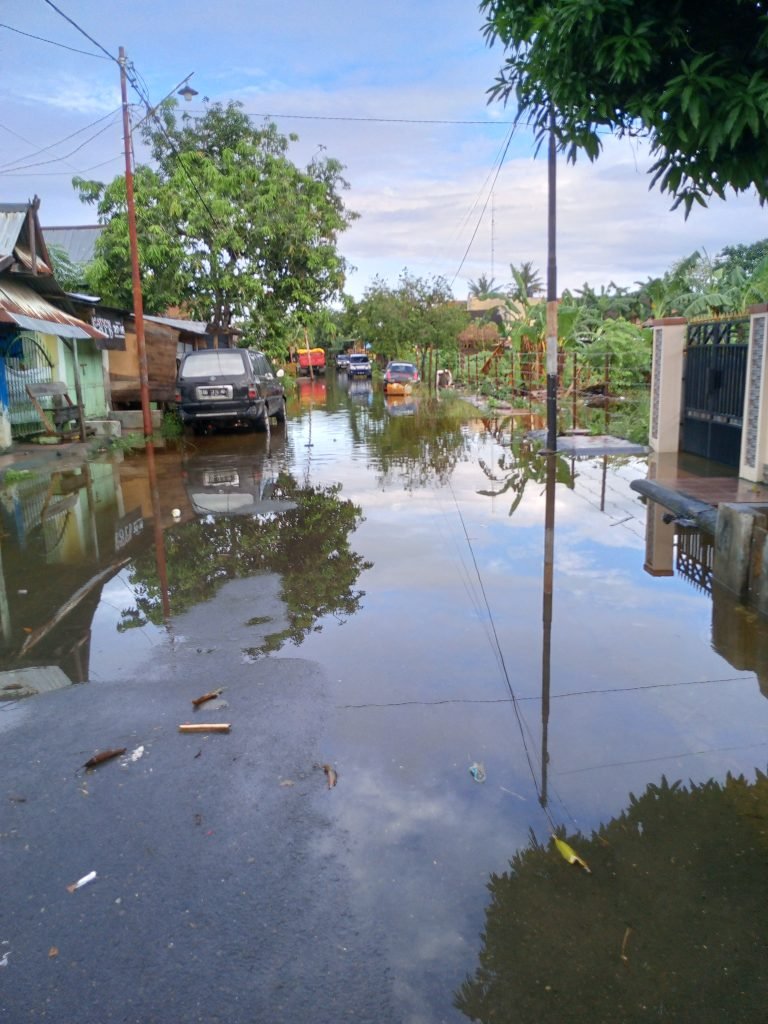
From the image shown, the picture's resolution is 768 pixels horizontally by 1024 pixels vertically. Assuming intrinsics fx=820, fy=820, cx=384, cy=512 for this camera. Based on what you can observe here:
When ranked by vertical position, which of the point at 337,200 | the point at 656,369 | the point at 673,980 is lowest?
the point at 673,980

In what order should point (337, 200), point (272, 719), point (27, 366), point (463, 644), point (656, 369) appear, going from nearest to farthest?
point (272, 719), point (463, 644), point (656, 369), point (27, 366), point (337, 200)

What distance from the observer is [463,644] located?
230 inches

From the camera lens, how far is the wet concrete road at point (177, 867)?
272 cm

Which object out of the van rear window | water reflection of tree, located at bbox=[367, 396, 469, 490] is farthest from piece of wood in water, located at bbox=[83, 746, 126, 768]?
the van rear window

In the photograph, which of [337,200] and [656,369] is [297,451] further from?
[337,200]

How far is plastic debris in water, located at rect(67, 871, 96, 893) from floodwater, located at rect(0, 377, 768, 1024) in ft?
1.02

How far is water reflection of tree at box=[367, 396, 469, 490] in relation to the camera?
13922 millimetres

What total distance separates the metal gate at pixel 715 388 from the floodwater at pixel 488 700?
3.04m

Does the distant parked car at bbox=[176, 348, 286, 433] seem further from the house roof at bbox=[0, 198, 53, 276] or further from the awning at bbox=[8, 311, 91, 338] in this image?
the house roof at bbox=[0, 198, 53, 276]

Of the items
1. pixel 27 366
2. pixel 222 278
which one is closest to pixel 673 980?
pixel 27 366

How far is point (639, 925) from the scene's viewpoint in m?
2.99

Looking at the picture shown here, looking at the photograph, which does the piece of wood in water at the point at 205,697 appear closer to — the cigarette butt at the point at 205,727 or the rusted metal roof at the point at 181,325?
the cigarette butt at the point at 205,727

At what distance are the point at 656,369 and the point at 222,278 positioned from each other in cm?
1765

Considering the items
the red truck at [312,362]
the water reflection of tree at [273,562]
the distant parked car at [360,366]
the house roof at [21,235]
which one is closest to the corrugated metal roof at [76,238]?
the house roof at [21,235]
